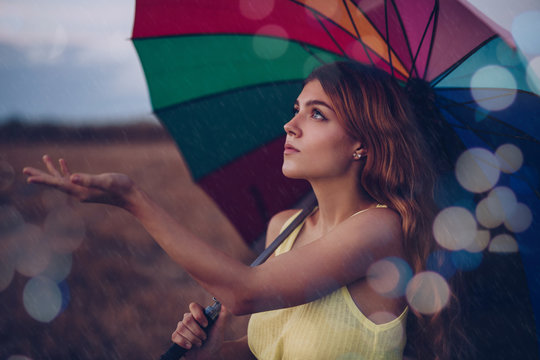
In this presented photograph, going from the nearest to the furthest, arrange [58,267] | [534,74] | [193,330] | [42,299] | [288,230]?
[534,74] < [193,330] < [288,230] < [42,299] < [58,267]

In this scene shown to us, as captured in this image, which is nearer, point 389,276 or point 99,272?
point 389,276

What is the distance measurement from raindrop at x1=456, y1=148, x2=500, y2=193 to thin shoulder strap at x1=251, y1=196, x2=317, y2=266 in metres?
0.77

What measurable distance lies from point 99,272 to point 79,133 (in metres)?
9.15

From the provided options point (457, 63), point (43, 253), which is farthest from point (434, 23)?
point (43, 253)

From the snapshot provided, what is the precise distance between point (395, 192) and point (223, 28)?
4.21 ft

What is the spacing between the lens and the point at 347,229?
160 centimetres

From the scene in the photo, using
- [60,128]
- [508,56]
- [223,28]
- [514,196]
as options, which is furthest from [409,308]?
[60,128]

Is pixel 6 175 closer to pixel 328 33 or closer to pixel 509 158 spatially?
pixel 328 33

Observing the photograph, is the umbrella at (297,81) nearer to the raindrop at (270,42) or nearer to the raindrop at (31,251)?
the raindrop at (270,42)

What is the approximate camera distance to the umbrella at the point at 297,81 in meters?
1.75

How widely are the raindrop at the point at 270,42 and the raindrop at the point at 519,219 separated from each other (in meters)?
1.40

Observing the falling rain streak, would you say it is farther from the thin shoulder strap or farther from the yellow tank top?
the yellow tank top

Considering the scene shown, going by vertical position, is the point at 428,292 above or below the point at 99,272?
below

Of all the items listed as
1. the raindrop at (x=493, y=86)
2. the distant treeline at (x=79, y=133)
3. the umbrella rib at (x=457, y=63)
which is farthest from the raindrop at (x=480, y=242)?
the distant treeline at (x=79, y=133)
